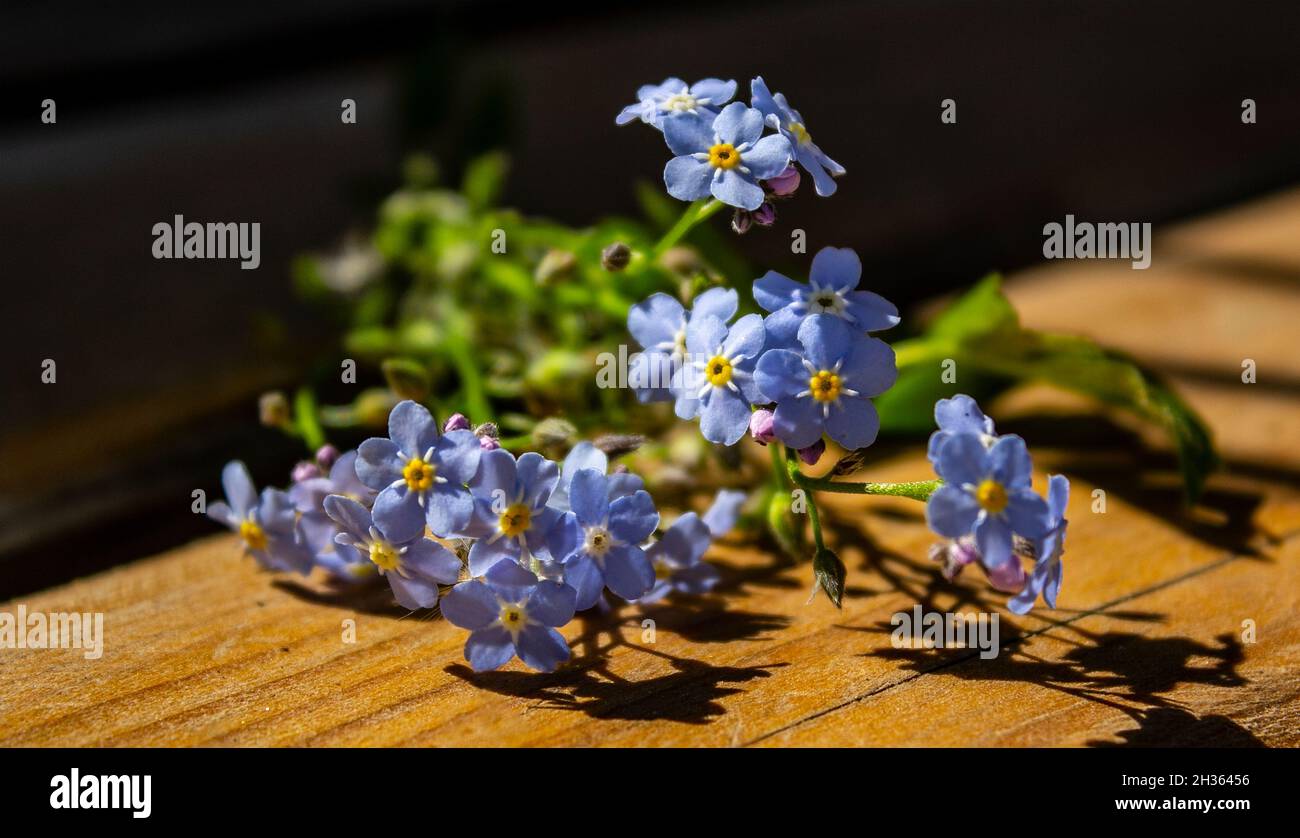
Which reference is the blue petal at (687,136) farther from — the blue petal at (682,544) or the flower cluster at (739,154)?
the blue petal at (682,544)

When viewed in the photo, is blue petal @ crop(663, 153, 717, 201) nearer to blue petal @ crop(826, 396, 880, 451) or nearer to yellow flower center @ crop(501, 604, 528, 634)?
blue petal @ crop(826, 396, 880, 451)

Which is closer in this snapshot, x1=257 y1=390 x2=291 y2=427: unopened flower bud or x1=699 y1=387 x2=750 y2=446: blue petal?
x1=699 y1=387 x2=750 y2=446: blue petal

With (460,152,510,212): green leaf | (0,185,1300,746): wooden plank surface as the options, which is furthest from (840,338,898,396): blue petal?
(460,152,510,212): green leaf

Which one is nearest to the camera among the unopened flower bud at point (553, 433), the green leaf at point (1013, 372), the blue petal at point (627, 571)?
the blue petal at point (627, 571)

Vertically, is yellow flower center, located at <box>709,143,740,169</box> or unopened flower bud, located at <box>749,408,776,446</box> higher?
yellow flower center, located at <box>709,143,740,169</box>

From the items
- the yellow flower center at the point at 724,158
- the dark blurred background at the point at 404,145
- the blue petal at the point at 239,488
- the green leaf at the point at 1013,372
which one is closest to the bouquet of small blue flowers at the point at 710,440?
the yellow flower center at the point at 724,158

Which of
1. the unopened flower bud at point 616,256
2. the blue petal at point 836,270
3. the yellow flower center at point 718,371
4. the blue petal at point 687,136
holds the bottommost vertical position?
the yellow flower center at point 718,371

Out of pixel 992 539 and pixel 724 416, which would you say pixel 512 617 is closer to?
pixel 724 416

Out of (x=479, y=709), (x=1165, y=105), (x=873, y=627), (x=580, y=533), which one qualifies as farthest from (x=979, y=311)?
(x=1165, y=105)
